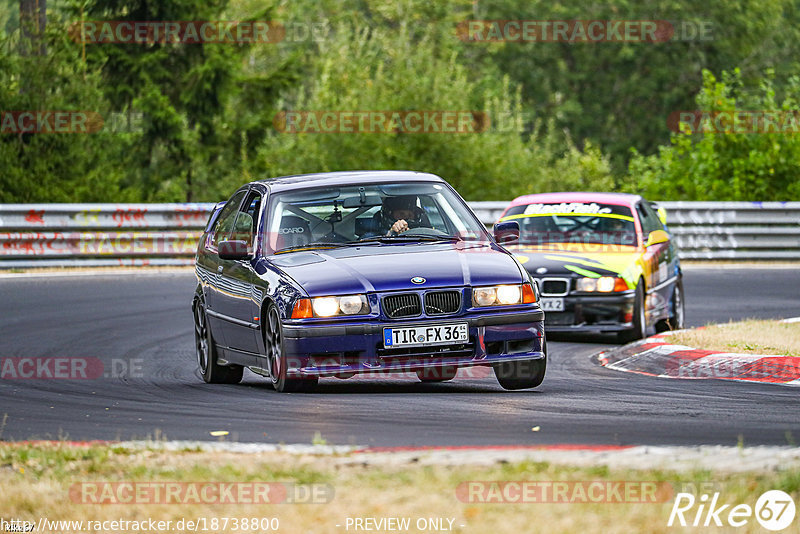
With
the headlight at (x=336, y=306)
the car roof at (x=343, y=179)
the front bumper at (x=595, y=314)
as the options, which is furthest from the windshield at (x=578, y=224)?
the headlight at (x=336, y=306)

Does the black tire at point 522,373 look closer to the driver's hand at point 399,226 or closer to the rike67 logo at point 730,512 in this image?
the driver's hand at point 399,226

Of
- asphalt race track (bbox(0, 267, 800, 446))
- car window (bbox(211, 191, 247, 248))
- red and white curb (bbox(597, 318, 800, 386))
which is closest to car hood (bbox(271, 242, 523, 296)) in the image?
asphalt race track (bbox(0, 267, 800, 446))

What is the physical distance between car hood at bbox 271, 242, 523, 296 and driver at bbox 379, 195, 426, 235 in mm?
310

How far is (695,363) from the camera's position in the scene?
37.6ft

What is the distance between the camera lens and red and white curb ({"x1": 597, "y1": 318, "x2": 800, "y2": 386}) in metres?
10.7

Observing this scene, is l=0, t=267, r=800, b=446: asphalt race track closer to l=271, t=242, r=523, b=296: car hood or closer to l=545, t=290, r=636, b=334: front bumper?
l=545, t=290, r=636, b=334: front bumper

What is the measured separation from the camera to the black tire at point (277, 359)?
951 cm

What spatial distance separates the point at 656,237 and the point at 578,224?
843 mm

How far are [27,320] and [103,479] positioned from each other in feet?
33.9

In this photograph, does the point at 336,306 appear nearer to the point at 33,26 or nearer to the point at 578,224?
the point at 578,224

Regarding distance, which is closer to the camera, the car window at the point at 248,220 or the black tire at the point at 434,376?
the black tire at the point at 434,376

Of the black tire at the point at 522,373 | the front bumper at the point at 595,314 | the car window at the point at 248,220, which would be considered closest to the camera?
the black tire at the point at 522,373

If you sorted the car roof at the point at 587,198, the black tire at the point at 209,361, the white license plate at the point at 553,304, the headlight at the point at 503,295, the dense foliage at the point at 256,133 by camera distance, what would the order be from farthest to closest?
the dense foliage at the point at 256,133
the car roof at the point at 587,198
the white license plate at the point at 553,304
the black tire at the point at 209,361
the headlight at the point at 503,295

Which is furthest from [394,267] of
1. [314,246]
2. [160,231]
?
[160,231]
